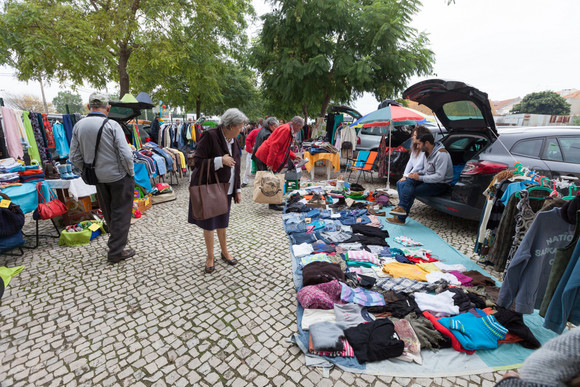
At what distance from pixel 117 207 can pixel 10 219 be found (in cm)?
143

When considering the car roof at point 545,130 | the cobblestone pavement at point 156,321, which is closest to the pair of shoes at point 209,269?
the cobblestone pavement at point 156,321

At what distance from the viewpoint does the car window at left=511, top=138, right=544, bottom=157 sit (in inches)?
149

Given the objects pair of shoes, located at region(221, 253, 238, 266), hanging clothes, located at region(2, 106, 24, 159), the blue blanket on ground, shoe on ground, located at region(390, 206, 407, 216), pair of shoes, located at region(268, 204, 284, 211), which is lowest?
the blue blanket on ground

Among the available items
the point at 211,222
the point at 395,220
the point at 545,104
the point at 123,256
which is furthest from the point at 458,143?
the point at 545,104

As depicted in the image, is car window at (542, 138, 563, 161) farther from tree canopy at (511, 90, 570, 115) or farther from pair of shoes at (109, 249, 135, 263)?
tree canopy at (511, 90, 570, 115)

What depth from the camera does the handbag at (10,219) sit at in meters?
3.49

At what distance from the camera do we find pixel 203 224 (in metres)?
3.27

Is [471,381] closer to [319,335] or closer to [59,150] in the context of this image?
[319,335]

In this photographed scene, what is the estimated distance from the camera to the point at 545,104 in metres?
50.2

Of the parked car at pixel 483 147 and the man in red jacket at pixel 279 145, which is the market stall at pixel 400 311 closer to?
the parked car at pixel 483 147

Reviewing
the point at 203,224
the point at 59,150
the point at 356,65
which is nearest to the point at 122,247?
the point at 203,224

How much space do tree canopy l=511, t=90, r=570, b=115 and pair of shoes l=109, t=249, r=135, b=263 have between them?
70.6 metres

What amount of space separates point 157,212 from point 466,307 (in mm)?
5713

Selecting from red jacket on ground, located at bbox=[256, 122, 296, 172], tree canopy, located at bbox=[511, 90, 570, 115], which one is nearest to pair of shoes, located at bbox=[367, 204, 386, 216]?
red jacket on ground, located at bbox=[256, 122, 296, 172]
